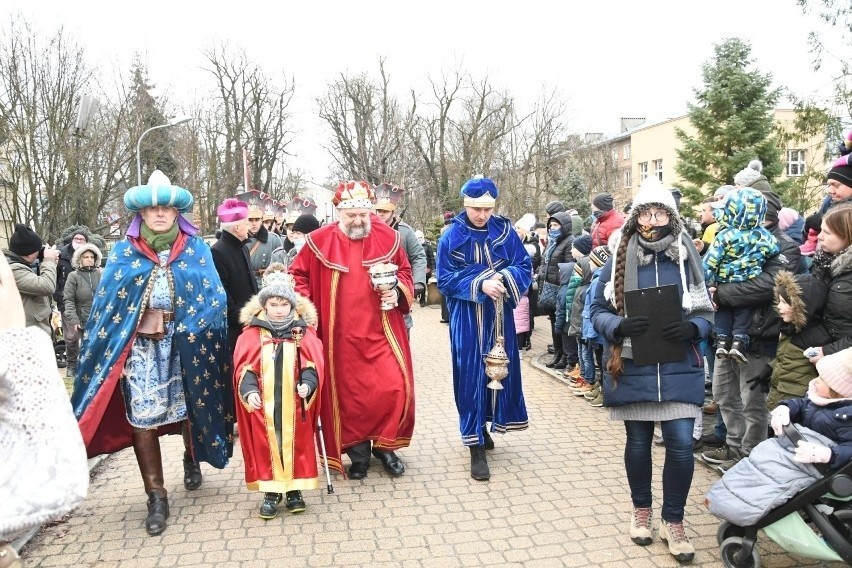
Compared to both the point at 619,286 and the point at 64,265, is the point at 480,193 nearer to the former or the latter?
the point at 619,286

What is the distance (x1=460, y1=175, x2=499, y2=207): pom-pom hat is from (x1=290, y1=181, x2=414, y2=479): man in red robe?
0.73 meters

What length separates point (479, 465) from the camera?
5.00 meters

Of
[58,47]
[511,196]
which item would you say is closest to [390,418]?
[58,47]

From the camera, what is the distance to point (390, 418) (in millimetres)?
5027

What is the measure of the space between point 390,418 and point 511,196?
32955mm

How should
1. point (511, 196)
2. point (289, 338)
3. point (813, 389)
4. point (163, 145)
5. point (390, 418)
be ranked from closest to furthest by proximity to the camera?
point (813, 389), point (289, 338), point (390, 418), point (163, 145), point (511, 196)

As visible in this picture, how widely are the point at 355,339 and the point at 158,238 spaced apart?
152 cm

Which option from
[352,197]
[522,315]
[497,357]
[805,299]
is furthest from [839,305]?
[522,315]

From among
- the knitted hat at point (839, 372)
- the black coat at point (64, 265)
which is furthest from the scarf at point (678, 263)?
the black coat at point (64, 265)

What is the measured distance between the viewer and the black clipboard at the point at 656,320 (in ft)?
11.6

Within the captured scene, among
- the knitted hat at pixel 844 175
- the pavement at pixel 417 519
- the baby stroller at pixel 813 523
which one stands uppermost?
the knitted hat at pixel 844 175

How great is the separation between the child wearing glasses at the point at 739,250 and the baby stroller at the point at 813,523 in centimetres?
138

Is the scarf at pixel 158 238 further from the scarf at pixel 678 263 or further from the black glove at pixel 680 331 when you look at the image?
the black glove at pixel 680 331

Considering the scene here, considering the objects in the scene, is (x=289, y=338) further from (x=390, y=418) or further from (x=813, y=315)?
(x=813, y=315)
